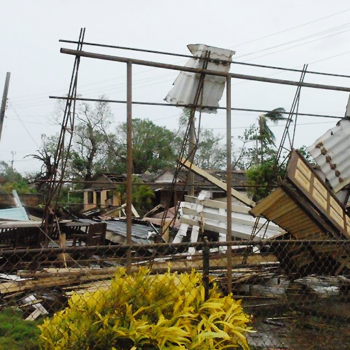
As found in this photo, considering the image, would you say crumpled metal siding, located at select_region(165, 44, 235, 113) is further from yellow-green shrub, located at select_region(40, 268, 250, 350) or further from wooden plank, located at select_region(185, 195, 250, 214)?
yellow-green shrub, located at select_region(40, 268, 250, 350)

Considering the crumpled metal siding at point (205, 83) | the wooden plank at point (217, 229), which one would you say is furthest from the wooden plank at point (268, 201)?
the wooden plank at point (217, 229)

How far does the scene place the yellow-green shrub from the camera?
113 inches

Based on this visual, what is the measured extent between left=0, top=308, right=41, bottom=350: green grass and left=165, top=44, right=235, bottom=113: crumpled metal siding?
12.1 ft

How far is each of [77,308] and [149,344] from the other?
1.89 feet

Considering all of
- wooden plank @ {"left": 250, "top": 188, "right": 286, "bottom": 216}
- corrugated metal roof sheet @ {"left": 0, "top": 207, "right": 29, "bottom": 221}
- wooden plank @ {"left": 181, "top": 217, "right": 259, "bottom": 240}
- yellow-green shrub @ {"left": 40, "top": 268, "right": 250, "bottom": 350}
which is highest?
wooden plank @ {"left": 250, "top": 188, "right": 286, "bottom": 216}

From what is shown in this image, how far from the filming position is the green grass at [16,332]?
168 inches

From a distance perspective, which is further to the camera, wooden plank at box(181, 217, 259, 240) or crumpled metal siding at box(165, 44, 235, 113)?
wooden plank at box(181, 217, 259, 240)

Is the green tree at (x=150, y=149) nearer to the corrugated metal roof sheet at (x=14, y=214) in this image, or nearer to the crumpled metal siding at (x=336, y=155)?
the corrugated metal roof sheet at (x=14, y=214)

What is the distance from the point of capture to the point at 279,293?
7.40 meters

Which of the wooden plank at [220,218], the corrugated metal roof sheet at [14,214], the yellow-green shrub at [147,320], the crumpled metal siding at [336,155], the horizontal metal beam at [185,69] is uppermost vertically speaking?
the horizontal metal beam at [185,69]

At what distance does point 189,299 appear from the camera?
314 cm

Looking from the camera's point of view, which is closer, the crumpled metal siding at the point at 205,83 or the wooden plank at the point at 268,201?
the wooden plank at the point at 268,201

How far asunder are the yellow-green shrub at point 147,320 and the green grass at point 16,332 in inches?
43.3

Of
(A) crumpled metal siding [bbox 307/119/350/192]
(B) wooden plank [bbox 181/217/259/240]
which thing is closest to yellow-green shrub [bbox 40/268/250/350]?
(A) crumpled metal siding [bbox 307/119/350/192]
